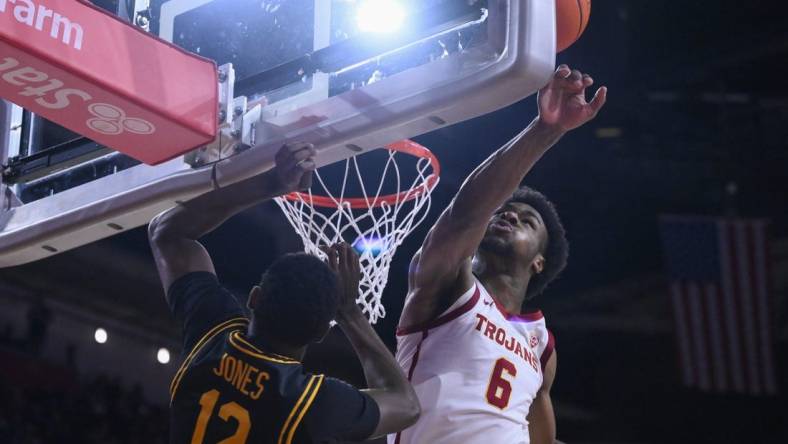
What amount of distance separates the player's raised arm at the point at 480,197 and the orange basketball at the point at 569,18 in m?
0.10

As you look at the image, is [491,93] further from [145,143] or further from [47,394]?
[47,394]

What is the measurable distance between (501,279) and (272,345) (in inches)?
48.8

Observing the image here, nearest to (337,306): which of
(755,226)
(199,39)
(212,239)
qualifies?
(199,39)

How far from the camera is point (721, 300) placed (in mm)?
8914

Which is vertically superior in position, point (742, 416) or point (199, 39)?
point (199, 39)

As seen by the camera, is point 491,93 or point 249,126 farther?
point 249,126

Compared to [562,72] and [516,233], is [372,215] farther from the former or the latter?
[562,72]

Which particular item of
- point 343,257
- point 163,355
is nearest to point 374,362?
point 343,257

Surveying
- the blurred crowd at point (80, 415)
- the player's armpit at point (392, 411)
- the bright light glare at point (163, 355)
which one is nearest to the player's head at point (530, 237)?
the player's armpit at point (392, 411)

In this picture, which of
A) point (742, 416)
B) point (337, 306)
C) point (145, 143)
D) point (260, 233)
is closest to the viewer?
point (337, 306)

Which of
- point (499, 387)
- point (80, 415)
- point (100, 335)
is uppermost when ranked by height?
point (499, 387)

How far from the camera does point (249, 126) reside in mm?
2969

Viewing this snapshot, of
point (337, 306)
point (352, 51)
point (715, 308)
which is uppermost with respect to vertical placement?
point (352, 51)

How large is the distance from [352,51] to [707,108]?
6.44m
